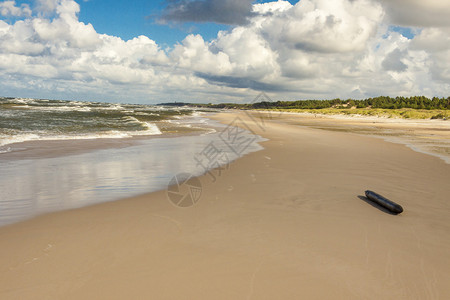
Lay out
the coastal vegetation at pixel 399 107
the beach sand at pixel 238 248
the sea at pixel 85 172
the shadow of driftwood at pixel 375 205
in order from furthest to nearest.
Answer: the coastal vegetation at pixel 399 107, the sea at pixel 85 172, the shadow of driftwood at pixel 375 205, the beach sand at pixel 238 248

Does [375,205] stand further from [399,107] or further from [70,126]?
[399,107]

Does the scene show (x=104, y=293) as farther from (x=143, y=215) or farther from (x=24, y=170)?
(x=24, y=170)

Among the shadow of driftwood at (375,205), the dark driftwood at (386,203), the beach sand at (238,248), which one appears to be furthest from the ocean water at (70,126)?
the dark driftwood at (386,203)

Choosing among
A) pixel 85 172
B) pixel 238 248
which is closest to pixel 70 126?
pixel 85 172

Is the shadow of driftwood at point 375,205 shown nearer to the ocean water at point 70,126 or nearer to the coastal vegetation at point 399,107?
the ocean water at point 70,126

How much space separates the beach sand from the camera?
3.51 metres

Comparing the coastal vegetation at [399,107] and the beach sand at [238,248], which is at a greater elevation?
the coastal vegetation at [399,107]

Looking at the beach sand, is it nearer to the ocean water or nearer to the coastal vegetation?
the ocean water

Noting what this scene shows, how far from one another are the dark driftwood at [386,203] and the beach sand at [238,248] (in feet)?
0.58

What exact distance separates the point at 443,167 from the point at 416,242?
830cm

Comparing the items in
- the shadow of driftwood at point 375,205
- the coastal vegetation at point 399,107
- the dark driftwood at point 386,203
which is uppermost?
the coastal vegetation at point 399,107

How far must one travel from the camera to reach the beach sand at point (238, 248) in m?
3.51

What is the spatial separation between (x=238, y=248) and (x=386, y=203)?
4042 mm

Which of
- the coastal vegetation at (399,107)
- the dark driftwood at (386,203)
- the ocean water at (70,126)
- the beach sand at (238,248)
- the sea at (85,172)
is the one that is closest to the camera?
the beach sand at (238,248)
